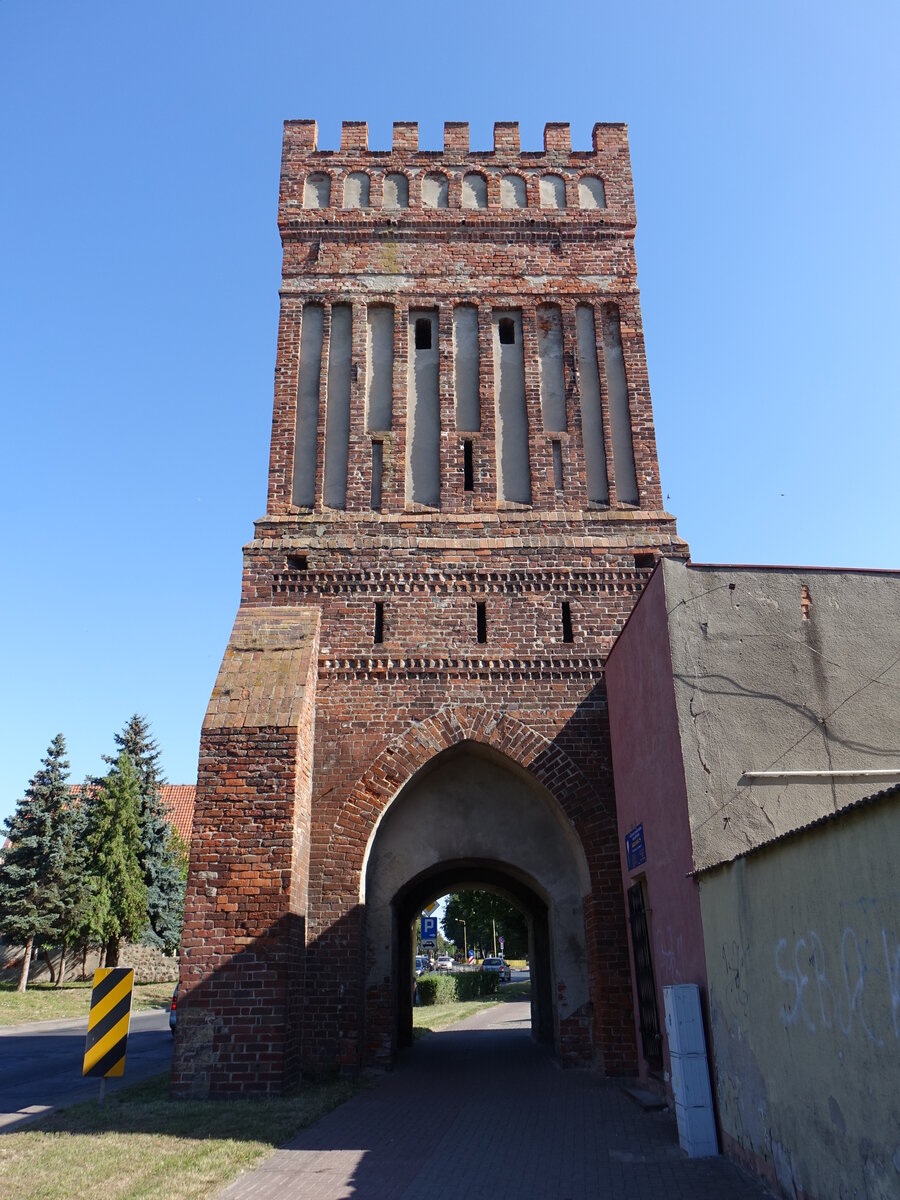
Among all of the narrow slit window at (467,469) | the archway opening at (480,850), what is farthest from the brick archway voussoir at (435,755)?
the narrow slit window at (467,469)

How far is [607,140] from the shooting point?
1517 centimetres

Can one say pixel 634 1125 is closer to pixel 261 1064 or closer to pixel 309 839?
pixel 261 1064

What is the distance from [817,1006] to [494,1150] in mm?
3443

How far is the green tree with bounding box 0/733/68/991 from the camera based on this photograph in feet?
89.1

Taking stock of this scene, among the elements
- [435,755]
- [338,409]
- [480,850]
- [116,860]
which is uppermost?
[338,409]

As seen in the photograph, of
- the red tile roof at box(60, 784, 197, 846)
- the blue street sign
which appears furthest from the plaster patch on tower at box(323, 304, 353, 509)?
the red tile roof at box(60, 784, 197, 846)

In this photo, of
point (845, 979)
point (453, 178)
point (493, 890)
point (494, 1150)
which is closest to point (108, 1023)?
point (494, 1150)

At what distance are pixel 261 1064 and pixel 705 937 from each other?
15.9 ft

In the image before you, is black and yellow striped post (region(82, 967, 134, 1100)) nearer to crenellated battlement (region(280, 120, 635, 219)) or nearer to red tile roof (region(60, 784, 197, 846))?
crenellated battlement (region(280, 120, 635, 219))

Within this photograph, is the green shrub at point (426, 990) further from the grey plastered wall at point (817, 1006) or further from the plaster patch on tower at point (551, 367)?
the grey plastered wall at point (817, 1006)

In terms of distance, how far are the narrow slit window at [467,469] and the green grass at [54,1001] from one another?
57.7ft

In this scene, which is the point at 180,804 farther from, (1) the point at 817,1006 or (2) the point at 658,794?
(1) the point at 817,1006

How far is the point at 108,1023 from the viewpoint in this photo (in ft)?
28.8

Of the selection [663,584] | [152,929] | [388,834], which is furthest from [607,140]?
[152,929]
